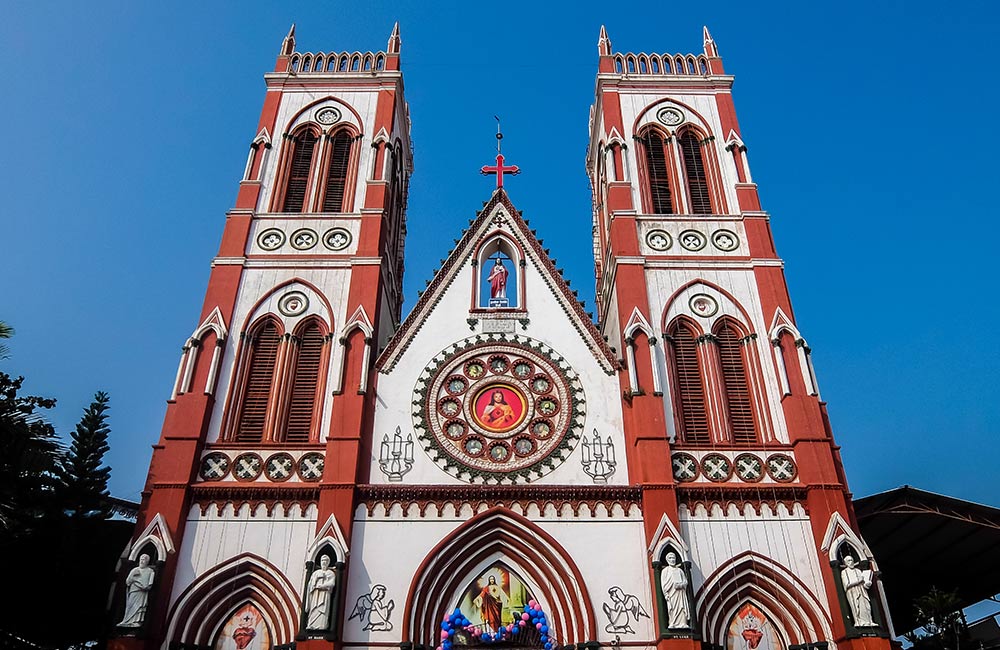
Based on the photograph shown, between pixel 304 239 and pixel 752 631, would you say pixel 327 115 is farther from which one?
pixel 752 631

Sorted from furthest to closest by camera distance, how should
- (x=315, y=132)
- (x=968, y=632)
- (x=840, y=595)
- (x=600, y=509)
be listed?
(x=315, y=132), (x=968, y=632), (x=600, y=509), (x=840, y=595)

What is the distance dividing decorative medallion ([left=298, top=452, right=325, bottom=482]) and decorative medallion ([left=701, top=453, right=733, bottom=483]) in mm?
9511

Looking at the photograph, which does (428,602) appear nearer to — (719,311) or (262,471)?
(262,471)

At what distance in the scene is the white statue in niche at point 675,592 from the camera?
56.3 ft

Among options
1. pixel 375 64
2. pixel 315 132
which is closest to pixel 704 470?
pixel 315 132

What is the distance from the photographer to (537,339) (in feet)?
72.7

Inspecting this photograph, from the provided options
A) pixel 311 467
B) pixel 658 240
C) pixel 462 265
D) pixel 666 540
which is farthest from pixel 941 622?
pixel 311 467

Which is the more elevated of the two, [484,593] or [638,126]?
[638,126]

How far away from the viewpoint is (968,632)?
24.1 m

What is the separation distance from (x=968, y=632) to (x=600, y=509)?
1367cm

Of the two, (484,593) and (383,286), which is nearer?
(484,593)

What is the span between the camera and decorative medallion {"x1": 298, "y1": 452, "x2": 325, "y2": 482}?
1953cm

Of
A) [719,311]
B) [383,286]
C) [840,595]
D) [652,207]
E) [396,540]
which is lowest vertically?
[840,595]

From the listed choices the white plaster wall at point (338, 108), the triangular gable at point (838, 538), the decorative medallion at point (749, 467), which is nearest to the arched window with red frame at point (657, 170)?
the decorative medallion at point (749, 467)
